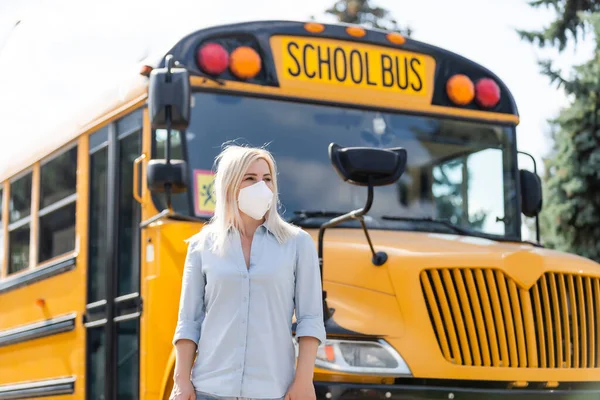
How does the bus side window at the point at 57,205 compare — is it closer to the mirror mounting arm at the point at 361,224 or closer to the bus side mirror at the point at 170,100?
the bus side mirror at the point at 170,100

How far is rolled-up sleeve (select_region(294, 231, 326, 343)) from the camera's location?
231cm

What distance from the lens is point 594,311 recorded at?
12.2ft

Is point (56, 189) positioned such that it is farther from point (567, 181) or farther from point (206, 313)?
point (567, 181)

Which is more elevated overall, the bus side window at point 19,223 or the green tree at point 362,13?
the green tree at point 362,13

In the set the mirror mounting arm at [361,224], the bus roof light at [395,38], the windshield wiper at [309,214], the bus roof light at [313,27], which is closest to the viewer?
the mirror mounting arm at [361,224]

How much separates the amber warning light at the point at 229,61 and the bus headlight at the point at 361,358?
120cm

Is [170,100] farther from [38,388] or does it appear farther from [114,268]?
[38,388]

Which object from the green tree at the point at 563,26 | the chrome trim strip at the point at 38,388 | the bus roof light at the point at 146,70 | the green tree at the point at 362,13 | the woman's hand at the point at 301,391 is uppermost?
the green tree at the point at 362,13

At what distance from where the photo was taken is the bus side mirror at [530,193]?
4.65 m

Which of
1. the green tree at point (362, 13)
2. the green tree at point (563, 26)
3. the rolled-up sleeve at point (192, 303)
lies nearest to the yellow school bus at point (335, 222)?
the rolled-up sleeve at point (192, 303)

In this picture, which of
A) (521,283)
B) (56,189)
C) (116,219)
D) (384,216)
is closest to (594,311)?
(521,283)

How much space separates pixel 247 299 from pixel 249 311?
28 mm

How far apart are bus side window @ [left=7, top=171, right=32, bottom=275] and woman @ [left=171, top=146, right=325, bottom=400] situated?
2876mm

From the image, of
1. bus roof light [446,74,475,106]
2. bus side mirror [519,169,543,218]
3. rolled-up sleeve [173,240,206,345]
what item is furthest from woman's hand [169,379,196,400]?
bus side mirror [519,169,543,218]
